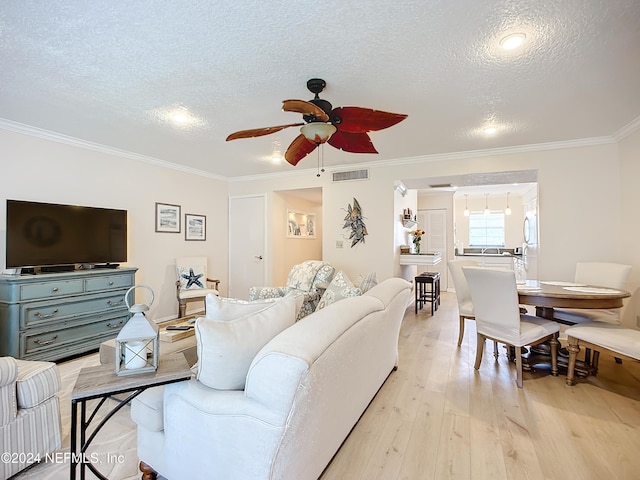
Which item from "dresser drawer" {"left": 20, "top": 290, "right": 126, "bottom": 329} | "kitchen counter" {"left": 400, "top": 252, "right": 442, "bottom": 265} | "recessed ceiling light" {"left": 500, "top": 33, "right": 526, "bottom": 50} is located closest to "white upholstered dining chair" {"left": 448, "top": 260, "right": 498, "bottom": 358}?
"kitchen counter" {"left": 400, "top": 252, "right": 442, "bottom": 265}

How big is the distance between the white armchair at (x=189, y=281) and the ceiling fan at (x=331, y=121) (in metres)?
2.98

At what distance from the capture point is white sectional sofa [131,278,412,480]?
112cm

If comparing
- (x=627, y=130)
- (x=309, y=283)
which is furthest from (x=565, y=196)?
(x=309, y=283)

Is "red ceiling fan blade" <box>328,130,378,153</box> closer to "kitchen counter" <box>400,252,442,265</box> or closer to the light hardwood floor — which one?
the light hardwood floor

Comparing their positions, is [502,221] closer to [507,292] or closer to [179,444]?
[507,292]

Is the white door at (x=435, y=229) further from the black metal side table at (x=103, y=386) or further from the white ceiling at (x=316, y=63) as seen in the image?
the black metal side table at (x=103, y=386)

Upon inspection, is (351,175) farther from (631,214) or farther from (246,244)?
(631,214)

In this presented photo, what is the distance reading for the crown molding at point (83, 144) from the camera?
317 centimetres

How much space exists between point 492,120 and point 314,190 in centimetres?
303

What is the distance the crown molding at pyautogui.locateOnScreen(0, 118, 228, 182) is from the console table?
1.53 meters

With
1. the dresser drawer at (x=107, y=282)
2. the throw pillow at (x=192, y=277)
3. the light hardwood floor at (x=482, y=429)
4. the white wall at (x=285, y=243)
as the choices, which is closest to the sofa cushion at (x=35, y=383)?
the light hardwood floor at (x=482, y=429)

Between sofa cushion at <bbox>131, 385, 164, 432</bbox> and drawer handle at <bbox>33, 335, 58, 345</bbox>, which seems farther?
drawer handle at <bbox>33, 335, 58, 345</bbox>

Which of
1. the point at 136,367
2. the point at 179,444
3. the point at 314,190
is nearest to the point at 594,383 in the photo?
the point at 179,444

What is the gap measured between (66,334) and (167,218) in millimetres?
2083
